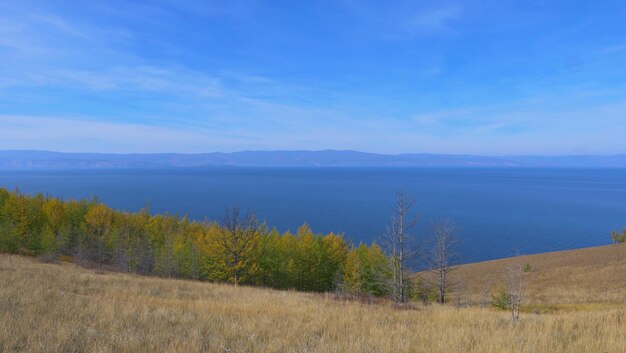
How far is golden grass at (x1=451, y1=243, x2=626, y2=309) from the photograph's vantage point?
3747 centimetres

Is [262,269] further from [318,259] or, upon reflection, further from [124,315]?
[124,315]

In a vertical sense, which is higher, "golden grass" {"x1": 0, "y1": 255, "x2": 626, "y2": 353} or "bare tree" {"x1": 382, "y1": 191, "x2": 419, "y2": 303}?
"golden grass" {"x1": 0, "y1": 255, "x2": 626, "y2": 353}

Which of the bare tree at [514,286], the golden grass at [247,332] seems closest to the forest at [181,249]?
the bare tree at [514,286]

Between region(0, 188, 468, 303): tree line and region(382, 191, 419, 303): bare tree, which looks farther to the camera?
region(0, 188, 468, 303): tree line

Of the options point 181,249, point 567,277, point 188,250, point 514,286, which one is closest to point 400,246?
point 514,286

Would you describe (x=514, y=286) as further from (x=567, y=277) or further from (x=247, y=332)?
(x=567, y=277)

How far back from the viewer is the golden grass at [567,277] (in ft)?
123

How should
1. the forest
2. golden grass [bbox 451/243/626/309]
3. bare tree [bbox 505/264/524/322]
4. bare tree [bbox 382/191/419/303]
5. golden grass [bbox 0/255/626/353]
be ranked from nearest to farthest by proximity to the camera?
golden grass [bbox 0/255/626/353], bare tree [bbox 505/264/524/322], bare tree [bbox 382/191/419/303], golden grass [bbox 451/243/626/309], the forest

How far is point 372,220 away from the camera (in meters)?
106

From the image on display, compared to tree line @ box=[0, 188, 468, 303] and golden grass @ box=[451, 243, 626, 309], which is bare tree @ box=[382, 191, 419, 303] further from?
tree line @ box=[0, 188, 468, 303]

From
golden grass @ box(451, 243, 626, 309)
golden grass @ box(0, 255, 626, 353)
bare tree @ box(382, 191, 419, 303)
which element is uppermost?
golden grass @ box(0, 255, 626, 353)

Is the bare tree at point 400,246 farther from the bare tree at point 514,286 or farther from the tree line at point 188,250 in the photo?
the tree line at point 188,250

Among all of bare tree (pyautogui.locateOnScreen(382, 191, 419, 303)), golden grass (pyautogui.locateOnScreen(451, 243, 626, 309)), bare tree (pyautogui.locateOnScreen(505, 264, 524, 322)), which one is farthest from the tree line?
bare tree (pyautogui.locateOnScreen(505, 264, 524, 322))

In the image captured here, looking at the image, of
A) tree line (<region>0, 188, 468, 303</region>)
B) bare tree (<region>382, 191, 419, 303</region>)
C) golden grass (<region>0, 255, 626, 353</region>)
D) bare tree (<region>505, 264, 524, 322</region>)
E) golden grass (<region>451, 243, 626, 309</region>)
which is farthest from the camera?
tree line (<region>0, 188, 468, 303</region>)
